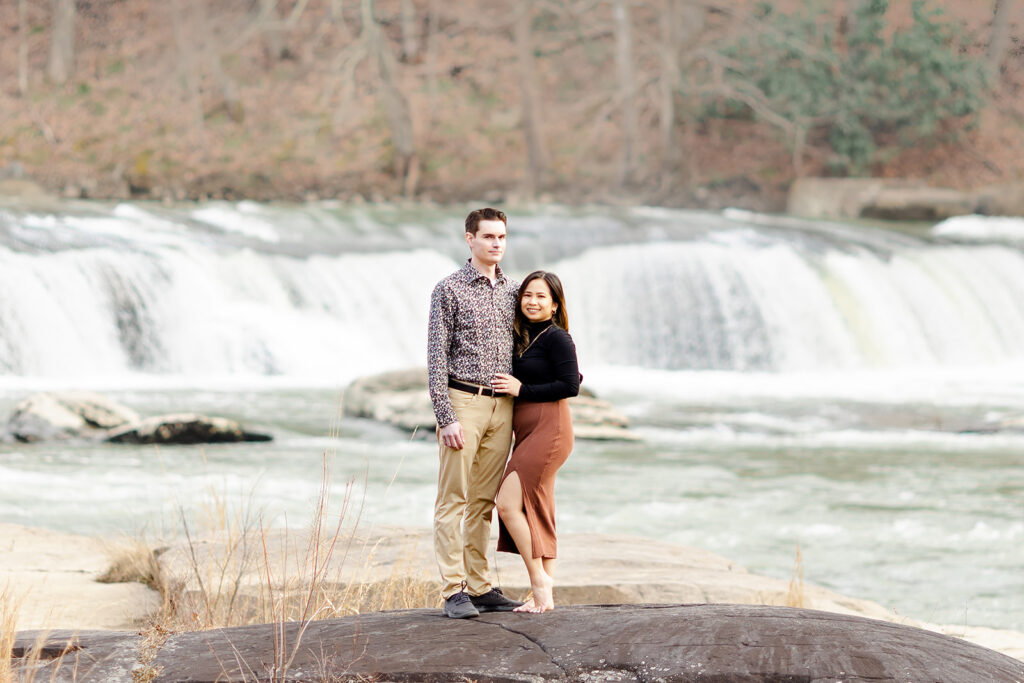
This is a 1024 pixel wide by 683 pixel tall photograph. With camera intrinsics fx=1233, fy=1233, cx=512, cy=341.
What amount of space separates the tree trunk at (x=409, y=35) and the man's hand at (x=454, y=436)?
28.4 m

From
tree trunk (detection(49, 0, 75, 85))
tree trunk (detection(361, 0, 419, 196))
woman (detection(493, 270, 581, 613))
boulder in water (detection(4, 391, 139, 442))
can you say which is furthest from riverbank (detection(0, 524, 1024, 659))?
tree trunk (detection(49, 0, 75, 85))

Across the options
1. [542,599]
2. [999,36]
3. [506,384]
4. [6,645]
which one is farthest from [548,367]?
[999,36]

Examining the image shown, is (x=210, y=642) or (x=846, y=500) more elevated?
(x=210, y=642)

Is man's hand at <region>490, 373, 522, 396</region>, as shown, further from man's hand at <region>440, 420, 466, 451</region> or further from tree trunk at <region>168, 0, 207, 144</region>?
tree trunk at <region>168, 0, 207, 144</region>

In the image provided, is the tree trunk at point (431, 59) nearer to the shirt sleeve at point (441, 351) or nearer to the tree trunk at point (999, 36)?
the tree trunk at point (999, 36)

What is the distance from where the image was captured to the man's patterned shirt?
12.7ft

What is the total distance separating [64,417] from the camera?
10.7m

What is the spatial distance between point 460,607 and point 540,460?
52cm

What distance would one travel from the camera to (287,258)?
1691 centimetres

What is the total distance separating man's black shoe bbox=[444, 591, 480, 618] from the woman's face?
35.8 inches

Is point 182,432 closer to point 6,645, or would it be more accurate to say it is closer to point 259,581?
point 259,581

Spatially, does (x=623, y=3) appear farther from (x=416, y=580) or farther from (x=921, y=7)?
(x=416, y=580)

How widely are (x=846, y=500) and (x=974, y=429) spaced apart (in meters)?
3.53

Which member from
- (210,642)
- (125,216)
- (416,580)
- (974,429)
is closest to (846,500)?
(974,429)
